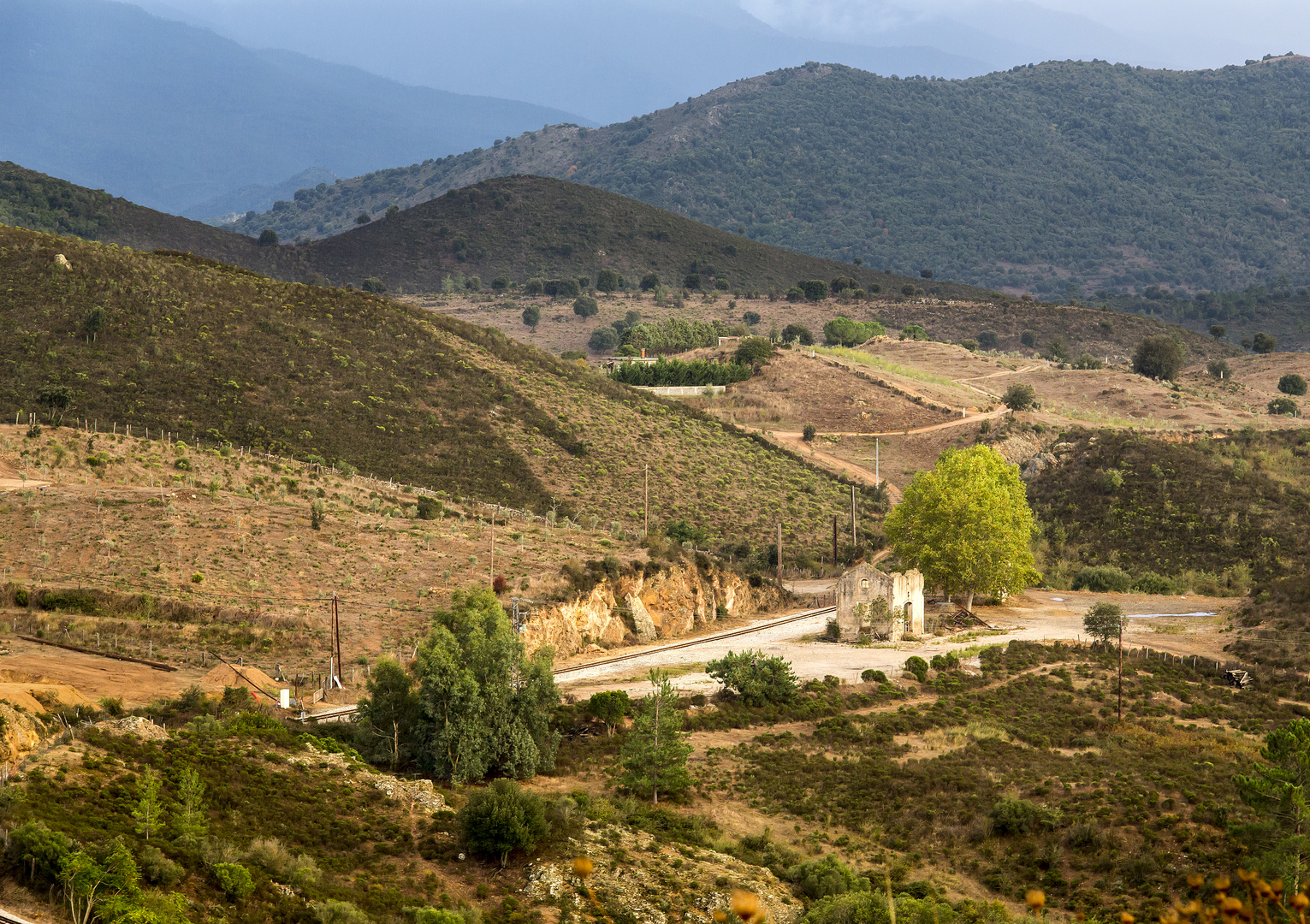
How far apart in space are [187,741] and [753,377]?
237 feet

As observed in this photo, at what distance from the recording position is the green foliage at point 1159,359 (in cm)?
10062

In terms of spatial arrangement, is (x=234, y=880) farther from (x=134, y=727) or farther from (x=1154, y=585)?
(x=1154, y=585)

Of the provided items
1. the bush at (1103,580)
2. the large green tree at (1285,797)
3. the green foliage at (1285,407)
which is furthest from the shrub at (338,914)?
the green foliage at (1285,407)

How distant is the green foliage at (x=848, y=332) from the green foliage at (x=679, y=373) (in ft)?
85.3

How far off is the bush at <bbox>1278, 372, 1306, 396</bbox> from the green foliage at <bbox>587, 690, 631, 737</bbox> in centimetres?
8252

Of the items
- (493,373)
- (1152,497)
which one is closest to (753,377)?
(493,373)

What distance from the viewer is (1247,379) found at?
345 ft

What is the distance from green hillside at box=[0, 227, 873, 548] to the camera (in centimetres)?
6044

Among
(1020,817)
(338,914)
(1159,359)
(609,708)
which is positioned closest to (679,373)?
(1159,359)

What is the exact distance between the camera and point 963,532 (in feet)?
166

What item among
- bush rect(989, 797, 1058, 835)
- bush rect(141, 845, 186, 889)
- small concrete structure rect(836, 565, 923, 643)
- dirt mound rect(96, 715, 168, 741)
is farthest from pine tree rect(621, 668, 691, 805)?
small concrete structure rect(836, 565, 923, 643)

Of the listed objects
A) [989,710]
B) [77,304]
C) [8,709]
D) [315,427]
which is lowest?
[989,710]

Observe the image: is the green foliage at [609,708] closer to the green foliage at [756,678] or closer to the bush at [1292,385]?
the green foliage at [756,678]

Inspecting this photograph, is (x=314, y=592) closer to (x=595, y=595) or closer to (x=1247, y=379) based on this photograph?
(x=595, y=595)
